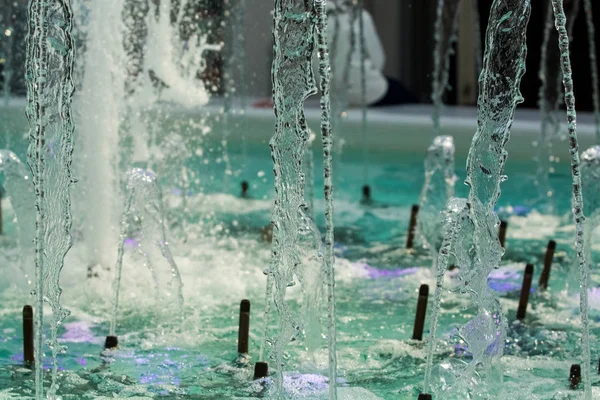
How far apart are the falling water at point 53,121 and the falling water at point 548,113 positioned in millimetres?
3692

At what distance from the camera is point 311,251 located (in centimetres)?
423

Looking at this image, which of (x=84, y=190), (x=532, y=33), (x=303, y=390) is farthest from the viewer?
(x=532, y=33)

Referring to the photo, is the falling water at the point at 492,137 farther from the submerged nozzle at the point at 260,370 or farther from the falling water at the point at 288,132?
the submerged nozzle at the point at 260,370

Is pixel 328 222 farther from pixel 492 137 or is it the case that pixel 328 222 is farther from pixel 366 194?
pixel 366 194

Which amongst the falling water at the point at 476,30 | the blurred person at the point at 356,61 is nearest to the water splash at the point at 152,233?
the blurred person at the point at 356,61

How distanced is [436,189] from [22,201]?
2.15m

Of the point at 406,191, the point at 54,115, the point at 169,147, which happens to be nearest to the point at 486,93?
the point at 54,115

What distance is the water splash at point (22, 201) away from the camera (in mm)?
4441

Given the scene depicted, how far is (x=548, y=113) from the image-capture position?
7.60 m

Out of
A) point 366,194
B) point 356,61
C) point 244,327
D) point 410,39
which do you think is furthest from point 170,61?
point 410,39

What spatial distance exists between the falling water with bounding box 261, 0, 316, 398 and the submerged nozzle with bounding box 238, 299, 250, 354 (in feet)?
0.23

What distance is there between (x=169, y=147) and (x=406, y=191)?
1.68 m

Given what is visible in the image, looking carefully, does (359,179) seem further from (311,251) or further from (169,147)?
(311,251)

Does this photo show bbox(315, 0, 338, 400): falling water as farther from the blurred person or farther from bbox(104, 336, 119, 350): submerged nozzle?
the blurred person
